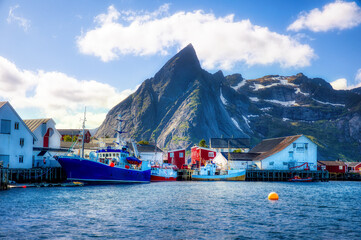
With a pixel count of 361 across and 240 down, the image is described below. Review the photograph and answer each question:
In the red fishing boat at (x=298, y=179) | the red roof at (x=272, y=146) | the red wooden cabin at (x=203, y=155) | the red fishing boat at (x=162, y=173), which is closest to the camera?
the red fishing boat at (x=162, y=173)

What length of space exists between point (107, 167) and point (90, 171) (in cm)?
281

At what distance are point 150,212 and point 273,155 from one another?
6271 cm

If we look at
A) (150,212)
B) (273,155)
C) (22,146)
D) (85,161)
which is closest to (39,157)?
(22,146)

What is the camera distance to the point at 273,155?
87375 millimetres

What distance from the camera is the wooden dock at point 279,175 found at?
82.8m

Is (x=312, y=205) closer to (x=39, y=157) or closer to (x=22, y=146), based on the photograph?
(x=22, y=146)

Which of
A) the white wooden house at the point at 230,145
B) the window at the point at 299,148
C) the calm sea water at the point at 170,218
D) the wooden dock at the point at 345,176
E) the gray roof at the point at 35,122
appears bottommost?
the wooden dock at the point at 345,176

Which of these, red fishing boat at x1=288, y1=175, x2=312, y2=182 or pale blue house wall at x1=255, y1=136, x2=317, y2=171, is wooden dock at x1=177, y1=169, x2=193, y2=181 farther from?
red fishing boat at x1=288, y1=175, x2=312, y2=182

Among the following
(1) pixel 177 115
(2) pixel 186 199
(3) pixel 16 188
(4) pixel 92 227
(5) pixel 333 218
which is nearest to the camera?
(4) pixel 92 227

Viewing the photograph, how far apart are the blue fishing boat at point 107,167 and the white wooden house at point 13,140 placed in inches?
239

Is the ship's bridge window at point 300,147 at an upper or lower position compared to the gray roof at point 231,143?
lower

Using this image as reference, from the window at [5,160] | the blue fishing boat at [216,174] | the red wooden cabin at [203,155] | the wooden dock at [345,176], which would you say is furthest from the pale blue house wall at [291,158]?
the window at [5,160]

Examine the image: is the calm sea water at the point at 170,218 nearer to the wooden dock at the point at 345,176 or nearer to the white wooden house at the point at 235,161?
the white wooden house at the point at 235,161

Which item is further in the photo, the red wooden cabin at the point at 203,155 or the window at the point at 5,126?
the red wooden cabin at the point at 203,155
